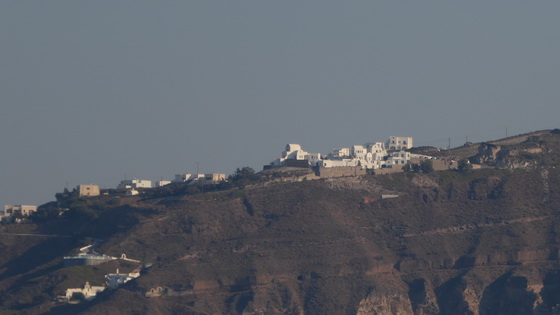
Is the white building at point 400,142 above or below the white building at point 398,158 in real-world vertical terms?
above

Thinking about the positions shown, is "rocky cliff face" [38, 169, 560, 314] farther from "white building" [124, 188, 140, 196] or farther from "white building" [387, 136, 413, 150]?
"white building" [387, 136, 413, 150]

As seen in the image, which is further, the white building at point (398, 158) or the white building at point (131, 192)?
the white building at point (131, 192)

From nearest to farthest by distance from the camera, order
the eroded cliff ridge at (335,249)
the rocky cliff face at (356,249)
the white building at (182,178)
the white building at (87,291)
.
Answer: the eroded cliff ridge at (335,249) → the rocky cliff face at (356,249) → the white building at (87,291) → the white building at (182,178)

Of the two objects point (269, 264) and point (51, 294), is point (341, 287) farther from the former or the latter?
point (51, 294)

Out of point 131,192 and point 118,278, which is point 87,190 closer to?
point 131,192

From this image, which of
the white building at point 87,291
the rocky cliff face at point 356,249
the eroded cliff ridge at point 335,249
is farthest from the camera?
the white building at point 87,291

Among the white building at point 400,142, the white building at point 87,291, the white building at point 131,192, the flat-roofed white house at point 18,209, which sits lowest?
the white building at point 87,291

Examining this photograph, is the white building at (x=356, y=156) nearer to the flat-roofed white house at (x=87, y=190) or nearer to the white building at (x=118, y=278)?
the flat-roofed white house at (x=87, y=190)

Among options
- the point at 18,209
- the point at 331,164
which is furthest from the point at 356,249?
the point at 18,209

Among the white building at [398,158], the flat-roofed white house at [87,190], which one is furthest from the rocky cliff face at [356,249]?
the flat-roofed white house at [87,190]
